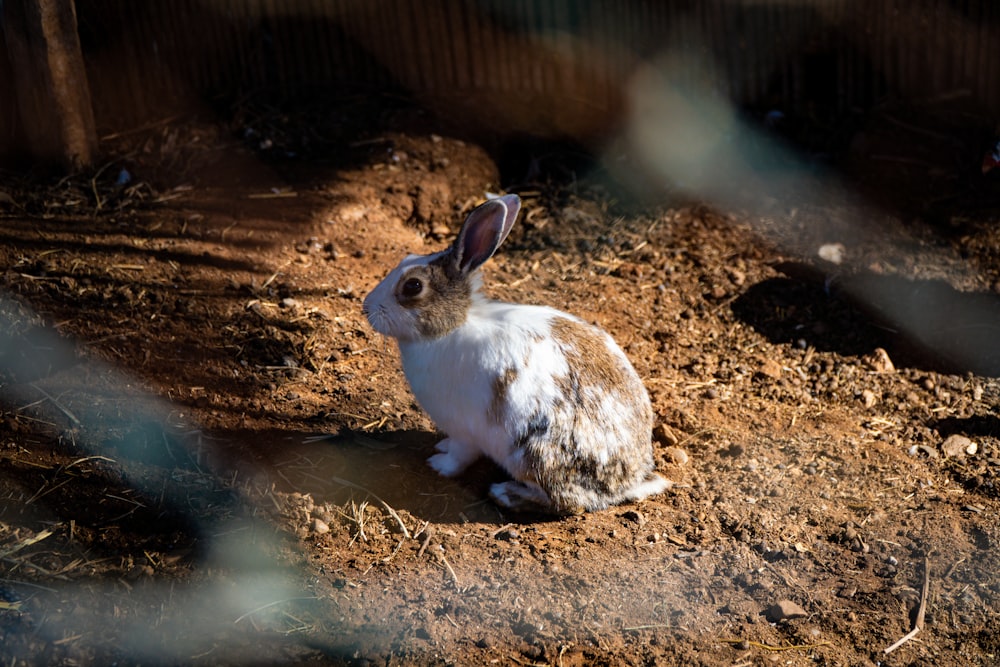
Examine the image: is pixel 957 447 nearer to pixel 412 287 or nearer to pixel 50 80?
pixel 412 287

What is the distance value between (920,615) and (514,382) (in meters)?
1.79

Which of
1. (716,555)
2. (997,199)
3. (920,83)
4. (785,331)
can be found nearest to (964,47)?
(920,83)

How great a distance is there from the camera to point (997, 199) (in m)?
6.21

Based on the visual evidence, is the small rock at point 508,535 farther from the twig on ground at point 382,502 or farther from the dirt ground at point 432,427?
the twig on ground at point 382,502

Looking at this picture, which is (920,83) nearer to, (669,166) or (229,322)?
(669,166)

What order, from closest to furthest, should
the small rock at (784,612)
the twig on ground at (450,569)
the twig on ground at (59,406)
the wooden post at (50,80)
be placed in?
the small rock at (784,612)
the twig on ground at (450,569)
the twig on ground at (59,406)
the wooden post at (50,80)

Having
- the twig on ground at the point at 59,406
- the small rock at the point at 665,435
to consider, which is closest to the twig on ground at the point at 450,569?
the small rock at the point at 665,435

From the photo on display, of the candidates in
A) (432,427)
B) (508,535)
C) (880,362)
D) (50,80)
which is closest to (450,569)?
(508,535)

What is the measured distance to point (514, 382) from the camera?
3.82 meters

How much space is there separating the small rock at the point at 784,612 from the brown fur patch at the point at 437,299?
1.69 meters

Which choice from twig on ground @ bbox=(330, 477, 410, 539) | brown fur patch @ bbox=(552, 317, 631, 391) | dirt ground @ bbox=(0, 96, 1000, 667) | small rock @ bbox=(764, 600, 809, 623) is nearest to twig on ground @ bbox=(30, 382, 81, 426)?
dirt ground @ bbox=(0, 96, 1000, 667)

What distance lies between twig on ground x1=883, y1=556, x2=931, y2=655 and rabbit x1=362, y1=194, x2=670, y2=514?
1.15 m

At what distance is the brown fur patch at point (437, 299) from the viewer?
3938 mm

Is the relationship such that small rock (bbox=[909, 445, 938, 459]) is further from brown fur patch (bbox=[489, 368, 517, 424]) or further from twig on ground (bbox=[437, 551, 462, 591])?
twig on ground (bbox=[437, 551, 462, 591])
